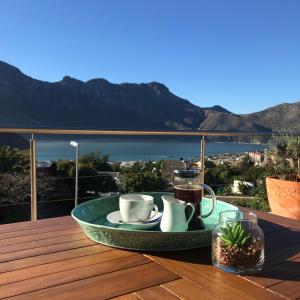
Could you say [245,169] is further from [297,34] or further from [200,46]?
[200,46]

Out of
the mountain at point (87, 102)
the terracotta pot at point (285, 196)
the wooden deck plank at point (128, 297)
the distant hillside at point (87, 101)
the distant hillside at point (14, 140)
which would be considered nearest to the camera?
the wooden deck plank at point (128, 297)

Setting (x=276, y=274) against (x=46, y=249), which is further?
(x=46, y=249)

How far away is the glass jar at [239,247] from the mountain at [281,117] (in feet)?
9.24

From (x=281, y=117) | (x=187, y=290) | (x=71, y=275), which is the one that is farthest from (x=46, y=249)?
(x=281, y=117)

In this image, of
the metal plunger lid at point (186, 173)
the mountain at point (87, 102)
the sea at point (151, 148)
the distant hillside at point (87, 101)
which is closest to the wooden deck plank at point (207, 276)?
the metal plunger lid at point (186, 173)

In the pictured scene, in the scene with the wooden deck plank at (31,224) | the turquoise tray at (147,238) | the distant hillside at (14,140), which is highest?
the distant hillside at (14,140)

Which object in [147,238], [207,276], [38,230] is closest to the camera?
[207,276]

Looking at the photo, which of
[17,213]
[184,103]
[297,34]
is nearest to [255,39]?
[297,34]

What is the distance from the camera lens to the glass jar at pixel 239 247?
0.82 metres

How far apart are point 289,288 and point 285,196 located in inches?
81.3

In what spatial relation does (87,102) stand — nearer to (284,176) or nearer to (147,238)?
(284,176)

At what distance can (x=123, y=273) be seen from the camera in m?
0.81

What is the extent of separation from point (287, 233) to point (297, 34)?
13945 mm

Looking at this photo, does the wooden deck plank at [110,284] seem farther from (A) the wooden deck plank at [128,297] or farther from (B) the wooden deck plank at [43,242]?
(B) the wooden deck plank at [43,242]
